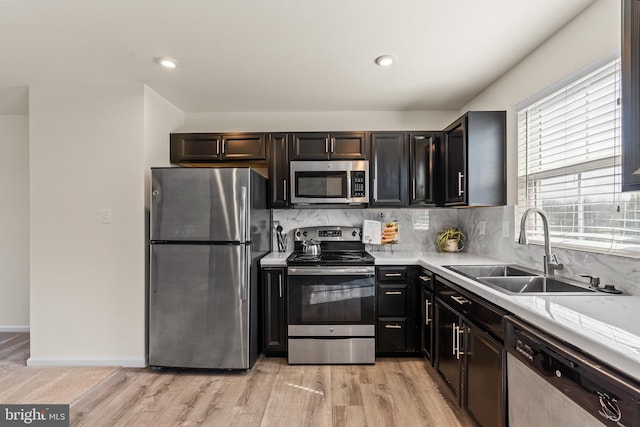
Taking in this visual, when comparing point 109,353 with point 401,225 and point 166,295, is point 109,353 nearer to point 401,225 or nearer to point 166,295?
point 166,295

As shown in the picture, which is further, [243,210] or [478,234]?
[478,234]

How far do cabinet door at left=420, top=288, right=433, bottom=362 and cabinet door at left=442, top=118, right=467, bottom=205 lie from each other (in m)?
0.82

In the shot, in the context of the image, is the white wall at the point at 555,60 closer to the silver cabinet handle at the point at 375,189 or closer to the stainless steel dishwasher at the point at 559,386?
the silver cabinet handle at the point at 375,189

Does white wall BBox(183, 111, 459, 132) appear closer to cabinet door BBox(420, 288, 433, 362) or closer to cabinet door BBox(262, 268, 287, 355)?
cabinet door BBox(262, 268, 287, 355)

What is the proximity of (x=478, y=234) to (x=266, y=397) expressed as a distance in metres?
2.28

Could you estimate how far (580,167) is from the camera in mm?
1751

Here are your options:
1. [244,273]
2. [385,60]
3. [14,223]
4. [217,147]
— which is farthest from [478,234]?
[14,223]

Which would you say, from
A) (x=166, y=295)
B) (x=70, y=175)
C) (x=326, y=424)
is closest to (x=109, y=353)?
(x=166, y=295)

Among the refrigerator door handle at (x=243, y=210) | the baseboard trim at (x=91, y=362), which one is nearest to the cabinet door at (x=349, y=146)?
the refrigerator door handle at (x=243, y=210)

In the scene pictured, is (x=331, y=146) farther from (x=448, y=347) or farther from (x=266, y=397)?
(x=266, y=397)

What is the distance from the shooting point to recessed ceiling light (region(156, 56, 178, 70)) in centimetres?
215

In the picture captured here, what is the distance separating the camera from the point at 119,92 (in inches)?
101

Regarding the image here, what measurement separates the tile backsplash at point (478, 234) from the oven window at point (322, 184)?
0.41m

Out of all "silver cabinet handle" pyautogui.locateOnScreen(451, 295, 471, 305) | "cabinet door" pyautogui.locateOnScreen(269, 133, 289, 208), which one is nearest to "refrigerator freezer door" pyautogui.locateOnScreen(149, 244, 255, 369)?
"cabinet door" pyautogui.locateOnScreen(269, 133, 289, 208)
